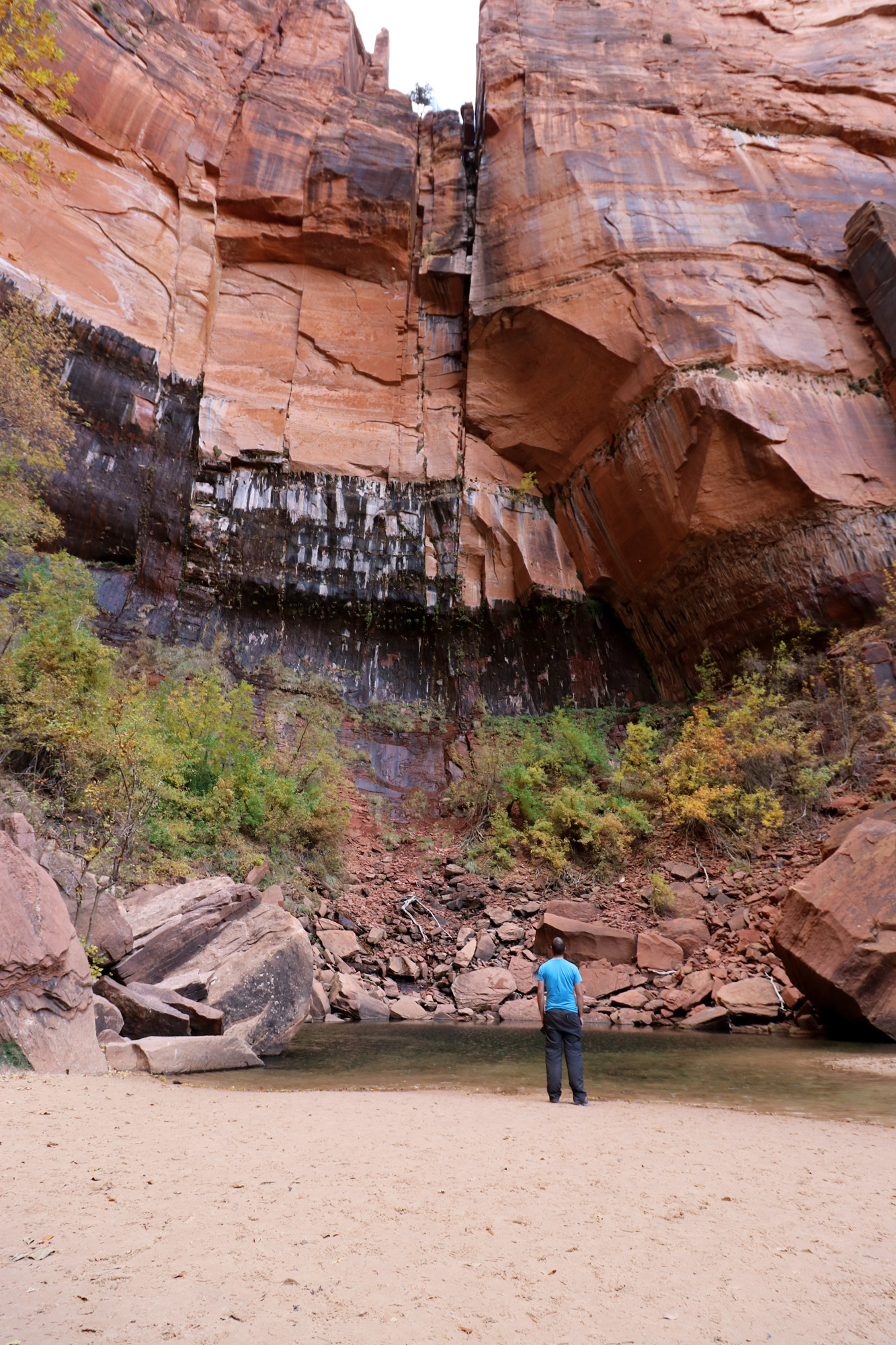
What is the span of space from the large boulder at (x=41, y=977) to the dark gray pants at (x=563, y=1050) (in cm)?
334

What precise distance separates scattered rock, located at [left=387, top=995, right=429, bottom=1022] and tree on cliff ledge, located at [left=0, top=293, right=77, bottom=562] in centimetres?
976

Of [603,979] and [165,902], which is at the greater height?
[165,902]

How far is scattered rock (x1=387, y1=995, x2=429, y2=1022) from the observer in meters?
10.4

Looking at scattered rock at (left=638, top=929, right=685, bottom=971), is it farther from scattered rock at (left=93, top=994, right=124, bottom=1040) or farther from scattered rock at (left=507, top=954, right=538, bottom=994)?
scattered rock at (left=93, top=994, right=124, bottom=1040)

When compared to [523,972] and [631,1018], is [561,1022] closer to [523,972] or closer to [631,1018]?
[631,1018]

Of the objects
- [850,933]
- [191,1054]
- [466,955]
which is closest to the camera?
[191,1054]

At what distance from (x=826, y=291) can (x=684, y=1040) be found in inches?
692

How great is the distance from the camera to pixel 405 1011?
1050cm

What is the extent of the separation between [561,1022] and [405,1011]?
18.8ft

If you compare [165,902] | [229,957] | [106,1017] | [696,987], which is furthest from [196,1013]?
[696,987]

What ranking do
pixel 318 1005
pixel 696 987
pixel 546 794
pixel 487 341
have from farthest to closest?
pixel 487 341 → pixel 546 794 → pixel 696 987 → pixel 318 1005

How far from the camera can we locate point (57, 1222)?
7.70 ft

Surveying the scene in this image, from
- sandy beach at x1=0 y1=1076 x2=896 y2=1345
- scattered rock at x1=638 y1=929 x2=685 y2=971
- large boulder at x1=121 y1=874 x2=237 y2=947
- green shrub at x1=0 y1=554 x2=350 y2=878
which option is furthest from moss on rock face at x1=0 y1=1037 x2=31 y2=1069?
scattered rock at x1=638 y1=929 x2=685 y2=971

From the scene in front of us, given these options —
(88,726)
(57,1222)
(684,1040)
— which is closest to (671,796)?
(684,1040)
